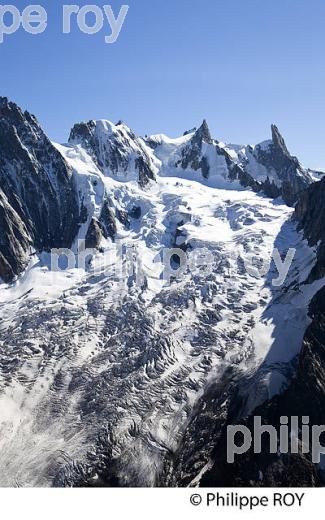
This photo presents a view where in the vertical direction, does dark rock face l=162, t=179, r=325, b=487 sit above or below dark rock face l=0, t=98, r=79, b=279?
below

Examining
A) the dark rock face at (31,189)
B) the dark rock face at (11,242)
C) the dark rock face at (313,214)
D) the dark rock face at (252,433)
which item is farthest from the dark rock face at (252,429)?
the dark rock face at (31,189)

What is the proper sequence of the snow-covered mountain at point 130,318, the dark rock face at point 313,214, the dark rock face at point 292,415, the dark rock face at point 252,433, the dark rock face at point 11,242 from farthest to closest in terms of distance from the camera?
the dark rock face at point 11,242 → the dark rock face at point 313,214 → the snow-covered mountain at point 130,318 → the dark rock face at point 252,433 → the dark rock face at point 292,415

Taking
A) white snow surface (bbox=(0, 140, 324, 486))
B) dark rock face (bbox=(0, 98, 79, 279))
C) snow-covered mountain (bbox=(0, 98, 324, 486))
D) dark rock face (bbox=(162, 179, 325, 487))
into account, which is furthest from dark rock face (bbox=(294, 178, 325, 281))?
dark rock face (bbox=(0, 98, 79, 279))

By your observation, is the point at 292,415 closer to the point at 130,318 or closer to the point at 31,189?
the point at 130,318

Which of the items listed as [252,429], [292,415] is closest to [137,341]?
[252,429]

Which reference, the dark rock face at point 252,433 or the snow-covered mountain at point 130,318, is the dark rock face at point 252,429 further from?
the snow-covered mountain at point 130,318

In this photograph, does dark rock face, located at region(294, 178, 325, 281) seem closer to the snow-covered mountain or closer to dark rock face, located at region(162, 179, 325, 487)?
the snow-covered mountain
